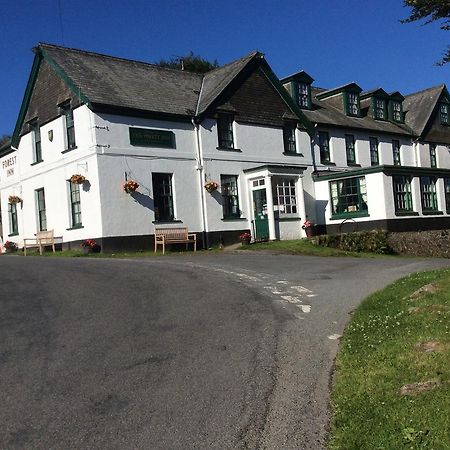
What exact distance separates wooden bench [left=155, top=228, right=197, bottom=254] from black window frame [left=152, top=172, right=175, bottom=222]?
1.66ft

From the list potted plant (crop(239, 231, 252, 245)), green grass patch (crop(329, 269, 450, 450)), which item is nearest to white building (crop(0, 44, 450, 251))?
potted plant (crop(239, 231, 252, 245))

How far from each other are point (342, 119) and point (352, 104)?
240 centimetres

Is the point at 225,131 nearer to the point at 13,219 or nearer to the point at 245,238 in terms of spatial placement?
the point at 245,238

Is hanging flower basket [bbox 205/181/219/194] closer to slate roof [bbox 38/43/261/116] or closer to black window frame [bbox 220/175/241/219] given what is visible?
black window frame [bbox 220/175/241/219]

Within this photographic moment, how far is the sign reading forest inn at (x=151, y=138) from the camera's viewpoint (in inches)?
940

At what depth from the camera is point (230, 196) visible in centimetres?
2691

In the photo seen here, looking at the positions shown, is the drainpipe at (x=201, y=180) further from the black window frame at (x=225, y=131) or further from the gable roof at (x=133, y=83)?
the black window frame at (x=225, y=131)

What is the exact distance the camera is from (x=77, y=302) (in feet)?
34.5

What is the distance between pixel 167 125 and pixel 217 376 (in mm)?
19644

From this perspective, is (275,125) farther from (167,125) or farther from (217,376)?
(217,376)

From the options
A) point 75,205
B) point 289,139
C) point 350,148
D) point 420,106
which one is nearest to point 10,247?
point 75,205

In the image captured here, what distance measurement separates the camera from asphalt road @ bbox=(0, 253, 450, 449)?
506cm

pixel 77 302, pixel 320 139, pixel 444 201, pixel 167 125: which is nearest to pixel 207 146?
pixel 167 125

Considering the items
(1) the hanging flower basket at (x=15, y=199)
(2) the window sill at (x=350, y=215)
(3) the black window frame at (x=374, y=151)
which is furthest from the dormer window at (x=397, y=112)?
(1) the hanging flower basket at (x=15, y=199)
